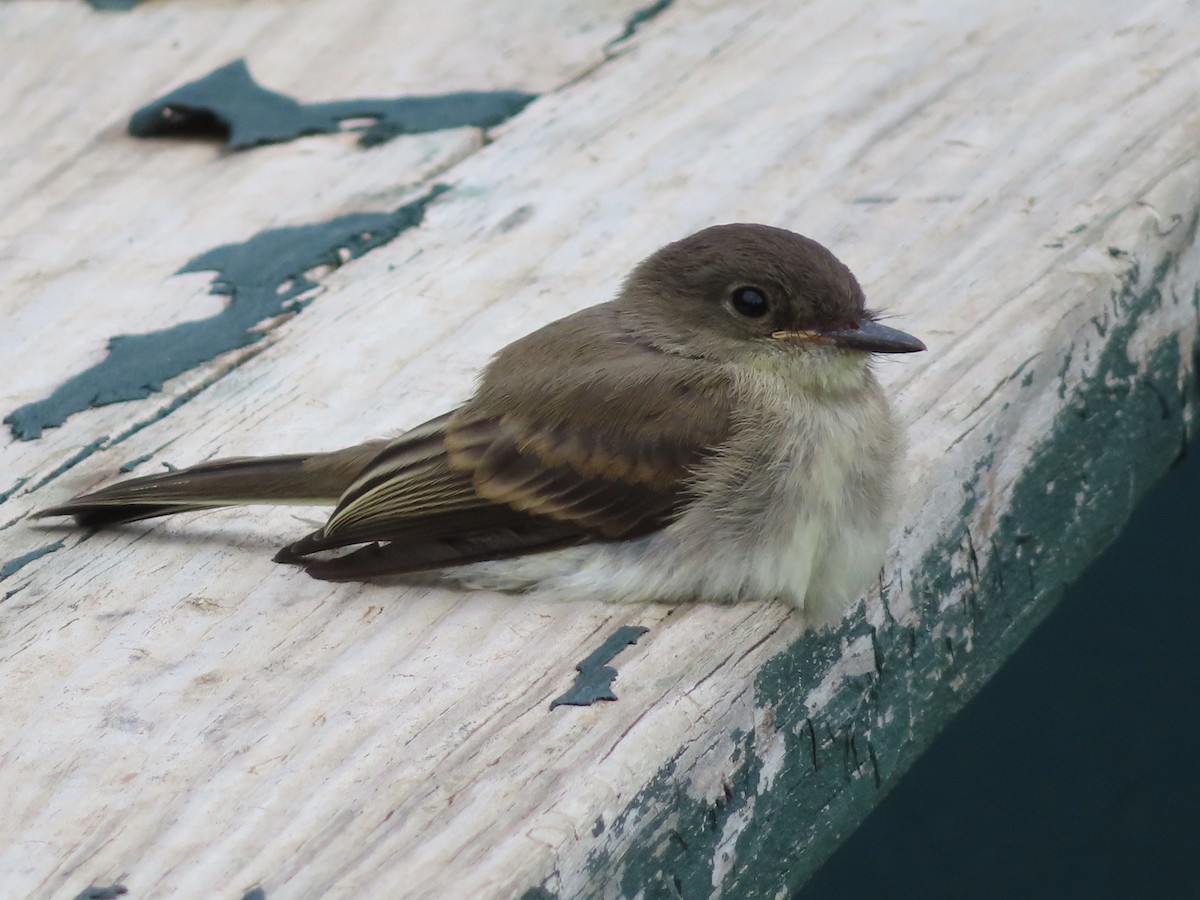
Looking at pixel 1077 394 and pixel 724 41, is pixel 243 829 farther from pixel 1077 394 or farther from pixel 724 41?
pixel 724 41

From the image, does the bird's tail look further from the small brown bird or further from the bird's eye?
the bird's eye

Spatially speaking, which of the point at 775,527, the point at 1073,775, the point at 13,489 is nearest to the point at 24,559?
the point at 13,489

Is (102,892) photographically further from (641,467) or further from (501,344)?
(501,344)

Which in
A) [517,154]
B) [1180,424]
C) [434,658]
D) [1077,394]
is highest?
[517,154]

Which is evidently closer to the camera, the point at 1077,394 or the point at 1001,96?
the point at 1077,394

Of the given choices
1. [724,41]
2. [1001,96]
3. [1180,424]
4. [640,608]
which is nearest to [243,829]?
[640,608]

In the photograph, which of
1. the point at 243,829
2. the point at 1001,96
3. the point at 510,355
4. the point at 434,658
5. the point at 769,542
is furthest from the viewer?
the point at 1001,96
